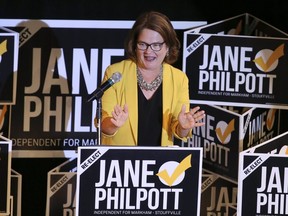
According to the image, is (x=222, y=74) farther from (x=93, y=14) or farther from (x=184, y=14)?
(x=93, y=14)

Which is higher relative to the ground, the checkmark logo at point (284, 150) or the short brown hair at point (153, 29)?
the short brown hair at point (153, 29)

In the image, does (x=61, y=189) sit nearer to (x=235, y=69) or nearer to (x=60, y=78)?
(x=60, y=78)

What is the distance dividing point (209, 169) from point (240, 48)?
3.06ft

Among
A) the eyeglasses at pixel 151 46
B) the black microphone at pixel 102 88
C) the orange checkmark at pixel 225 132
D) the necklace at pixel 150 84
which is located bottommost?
the orange checkmark at pixel 225 132

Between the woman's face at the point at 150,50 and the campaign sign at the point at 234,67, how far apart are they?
283mm

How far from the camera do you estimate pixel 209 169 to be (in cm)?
602

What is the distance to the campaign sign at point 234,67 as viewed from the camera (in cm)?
588

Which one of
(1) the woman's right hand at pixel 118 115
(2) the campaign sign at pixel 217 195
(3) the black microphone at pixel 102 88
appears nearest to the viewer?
(3) the black microphone at pixel 102 88

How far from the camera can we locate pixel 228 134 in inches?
234

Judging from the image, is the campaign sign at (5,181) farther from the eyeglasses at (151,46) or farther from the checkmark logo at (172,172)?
the checkmark logo at (172,172)

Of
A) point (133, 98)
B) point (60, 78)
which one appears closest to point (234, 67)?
point (133, 98)

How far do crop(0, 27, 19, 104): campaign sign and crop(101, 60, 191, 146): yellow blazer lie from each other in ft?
2.15

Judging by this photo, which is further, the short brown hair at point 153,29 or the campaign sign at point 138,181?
the short brown hair at point 153,29

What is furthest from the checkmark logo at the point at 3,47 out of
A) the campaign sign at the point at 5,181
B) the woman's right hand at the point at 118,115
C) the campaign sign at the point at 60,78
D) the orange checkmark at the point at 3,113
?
the woman's right hand at the point at 118,115
